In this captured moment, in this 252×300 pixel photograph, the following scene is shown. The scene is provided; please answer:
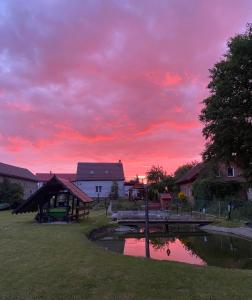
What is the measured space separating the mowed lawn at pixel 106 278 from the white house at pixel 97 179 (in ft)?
184

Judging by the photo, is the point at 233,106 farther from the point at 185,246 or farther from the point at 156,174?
the point at 156,174

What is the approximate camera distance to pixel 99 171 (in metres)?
70.6

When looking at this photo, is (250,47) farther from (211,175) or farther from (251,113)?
(211,175)

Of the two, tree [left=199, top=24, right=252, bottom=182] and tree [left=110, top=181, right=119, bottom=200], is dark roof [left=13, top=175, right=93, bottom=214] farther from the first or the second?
tree [left=110, top=181, right=119, bottom=200]

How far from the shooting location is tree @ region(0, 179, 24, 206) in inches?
1911

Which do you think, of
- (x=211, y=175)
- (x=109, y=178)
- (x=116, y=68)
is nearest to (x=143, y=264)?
(x=116, y=68)

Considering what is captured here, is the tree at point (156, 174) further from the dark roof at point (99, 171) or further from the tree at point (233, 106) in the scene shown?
the tree at point (233, 106)

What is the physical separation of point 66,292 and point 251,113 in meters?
21.1

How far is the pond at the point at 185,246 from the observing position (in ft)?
50.0

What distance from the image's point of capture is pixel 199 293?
24.8 feet

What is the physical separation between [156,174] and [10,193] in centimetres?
2557

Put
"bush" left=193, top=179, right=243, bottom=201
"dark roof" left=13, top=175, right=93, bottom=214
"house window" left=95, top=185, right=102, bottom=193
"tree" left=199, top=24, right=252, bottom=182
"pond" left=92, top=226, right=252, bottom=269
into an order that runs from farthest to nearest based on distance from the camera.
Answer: "house window" left=95, top=185, right=102, bottom=193 < "bush" left=193, top=179, right=243, bottom=201 < "tree" left=199, top=24, right=252, bottom=182 < "dark roof" left=13, top=175, right=93, bottom=214 < "pond" left=92, top=226, right=252, bottom=269

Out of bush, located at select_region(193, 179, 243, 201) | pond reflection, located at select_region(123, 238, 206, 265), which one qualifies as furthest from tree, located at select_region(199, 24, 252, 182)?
bush, located at select_region(193, 179, 243, 201)

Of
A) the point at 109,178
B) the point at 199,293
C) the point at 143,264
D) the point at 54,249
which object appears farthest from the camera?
the point at 109,178
